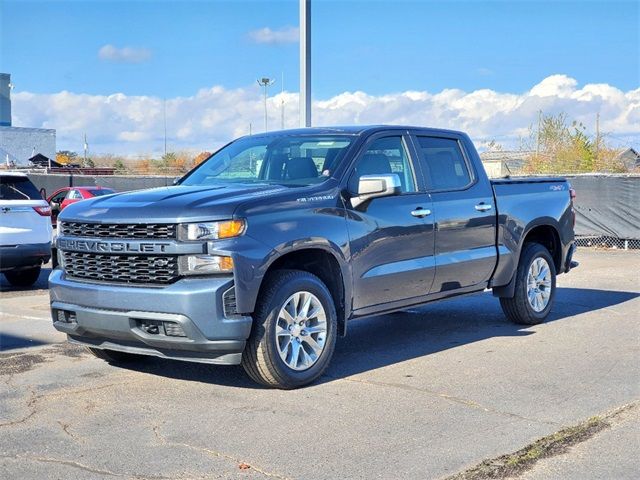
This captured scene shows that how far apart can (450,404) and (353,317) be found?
123 cm

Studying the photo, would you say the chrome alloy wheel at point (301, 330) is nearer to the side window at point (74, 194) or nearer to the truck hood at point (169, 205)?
the truck hood at point (169, 205)

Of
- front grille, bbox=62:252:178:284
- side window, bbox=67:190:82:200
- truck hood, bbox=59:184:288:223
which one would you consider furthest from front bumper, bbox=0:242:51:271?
side window, bbox=67:190:82:200

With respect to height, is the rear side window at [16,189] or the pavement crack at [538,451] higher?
the rear side window at [16,189]

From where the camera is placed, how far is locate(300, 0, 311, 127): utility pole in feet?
41.1

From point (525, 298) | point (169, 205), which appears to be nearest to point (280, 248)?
point (169, 205)

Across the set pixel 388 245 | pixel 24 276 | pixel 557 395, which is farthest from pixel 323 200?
pixel 24 276

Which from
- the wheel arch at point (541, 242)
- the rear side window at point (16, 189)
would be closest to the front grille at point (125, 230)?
the wheel arch at point (541, 242)

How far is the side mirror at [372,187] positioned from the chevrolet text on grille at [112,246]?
5.49 feet

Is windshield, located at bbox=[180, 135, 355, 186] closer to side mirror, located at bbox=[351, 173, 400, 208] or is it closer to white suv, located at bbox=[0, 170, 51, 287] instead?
side mirror, located at bbox=[351, 173, 400, 208]

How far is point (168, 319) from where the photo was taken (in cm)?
569

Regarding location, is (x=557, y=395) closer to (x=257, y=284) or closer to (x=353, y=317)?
(x=353, y=317)

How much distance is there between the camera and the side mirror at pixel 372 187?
6.68 meters

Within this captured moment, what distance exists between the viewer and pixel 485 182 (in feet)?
27.2

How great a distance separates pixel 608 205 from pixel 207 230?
47.7ft
